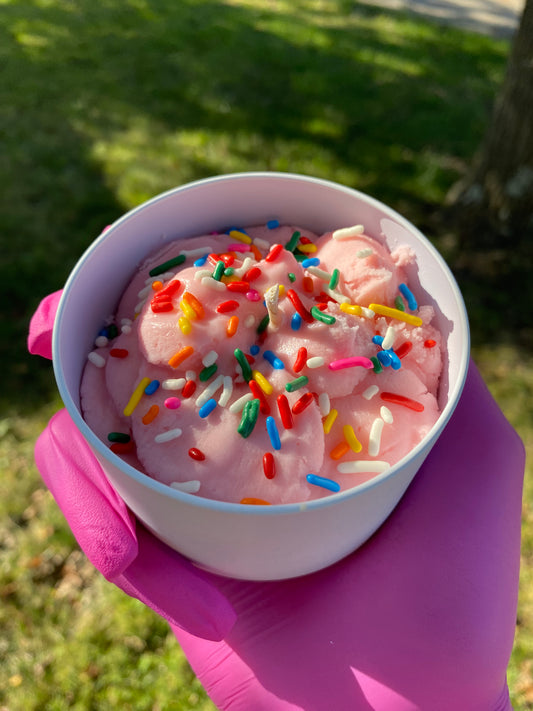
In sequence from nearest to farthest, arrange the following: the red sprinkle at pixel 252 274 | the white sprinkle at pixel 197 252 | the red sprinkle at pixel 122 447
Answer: the red sprinkle at pixel 122 447, the red sprinkle at pixel 252 274, the white sprinkle at pixel 197 252

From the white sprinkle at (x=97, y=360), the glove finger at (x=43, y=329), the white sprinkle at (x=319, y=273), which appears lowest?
the glove finger at (x=43, y=329)

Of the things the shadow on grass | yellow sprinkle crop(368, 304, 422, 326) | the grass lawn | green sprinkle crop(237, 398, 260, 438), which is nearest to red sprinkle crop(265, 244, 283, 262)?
yellow sprinkle crop(368, 304, 422, 326)

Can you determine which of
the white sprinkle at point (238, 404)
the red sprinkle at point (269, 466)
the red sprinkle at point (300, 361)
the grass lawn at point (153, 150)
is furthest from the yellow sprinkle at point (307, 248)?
the grass lawn at point (153, 150)

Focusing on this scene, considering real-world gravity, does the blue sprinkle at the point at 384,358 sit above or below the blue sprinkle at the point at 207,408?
above

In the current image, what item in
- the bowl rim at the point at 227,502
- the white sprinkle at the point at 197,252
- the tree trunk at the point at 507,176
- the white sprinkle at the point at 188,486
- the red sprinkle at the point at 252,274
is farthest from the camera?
the tree trunk at the point at 507,176

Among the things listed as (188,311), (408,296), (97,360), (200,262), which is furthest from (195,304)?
(408,296)

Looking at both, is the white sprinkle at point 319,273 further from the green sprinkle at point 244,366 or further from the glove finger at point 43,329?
the glove finger at point 43,329

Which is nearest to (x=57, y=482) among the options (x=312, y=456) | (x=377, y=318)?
(x=312, y=456)

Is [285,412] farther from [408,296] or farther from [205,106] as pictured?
[205,106]
